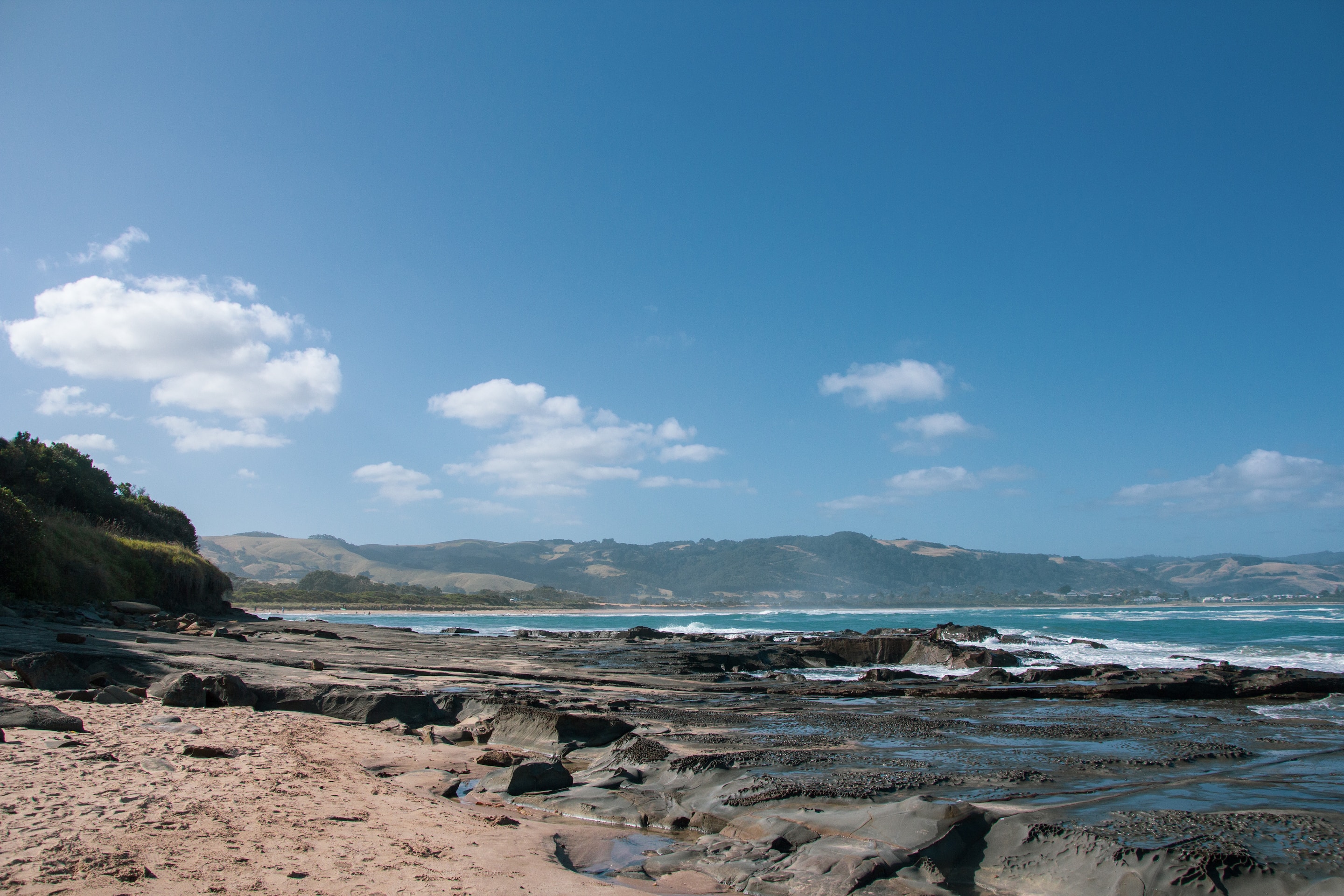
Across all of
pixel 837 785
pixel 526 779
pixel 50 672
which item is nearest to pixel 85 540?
pixel 50 672

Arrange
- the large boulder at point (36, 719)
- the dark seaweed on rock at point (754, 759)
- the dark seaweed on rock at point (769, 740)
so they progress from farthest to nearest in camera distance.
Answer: the dark seaweed on rock at point (769, 740) < the dark seaweed on rock at point (754, 759) < the large boulder at point (36, 719)

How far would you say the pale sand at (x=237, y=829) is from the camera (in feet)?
13.8

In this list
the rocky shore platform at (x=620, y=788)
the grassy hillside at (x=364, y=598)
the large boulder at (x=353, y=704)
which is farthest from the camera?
the grassy hillside at (x=364, y=598)

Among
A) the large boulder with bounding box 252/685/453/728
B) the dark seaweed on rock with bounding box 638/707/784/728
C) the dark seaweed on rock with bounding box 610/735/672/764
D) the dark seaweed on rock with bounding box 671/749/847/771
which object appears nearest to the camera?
the dark seaweed on rock with bounding box 671/749/847/771

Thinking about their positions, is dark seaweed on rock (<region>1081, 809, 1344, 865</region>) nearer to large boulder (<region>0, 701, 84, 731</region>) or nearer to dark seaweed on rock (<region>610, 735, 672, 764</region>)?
dark seaweed on rock (<region>610, 735, 672, 764</region>)

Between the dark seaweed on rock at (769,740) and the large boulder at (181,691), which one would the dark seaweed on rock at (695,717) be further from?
the large boulder at (181,691)

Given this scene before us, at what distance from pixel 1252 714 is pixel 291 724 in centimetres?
1625

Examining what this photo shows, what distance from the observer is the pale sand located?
4.19 m

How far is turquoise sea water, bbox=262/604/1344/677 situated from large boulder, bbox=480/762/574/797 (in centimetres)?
1598

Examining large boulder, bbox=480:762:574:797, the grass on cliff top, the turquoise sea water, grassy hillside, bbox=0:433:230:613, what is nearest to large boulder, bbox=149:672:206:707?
large boulder, bbox=480:762:574:797

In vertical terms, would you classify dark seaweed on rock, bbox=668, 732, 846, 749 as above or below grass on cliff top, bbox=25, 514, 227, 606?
below

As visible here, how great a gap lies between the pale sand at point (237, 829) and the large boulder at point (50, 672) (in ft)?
7.31

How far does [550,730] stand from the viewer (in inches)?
392

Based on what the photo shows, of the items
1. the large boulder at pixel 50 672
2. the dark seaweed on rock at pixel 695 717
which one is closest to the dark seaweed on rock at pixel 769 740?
the dark seaweed on rock at pixel 695 717
